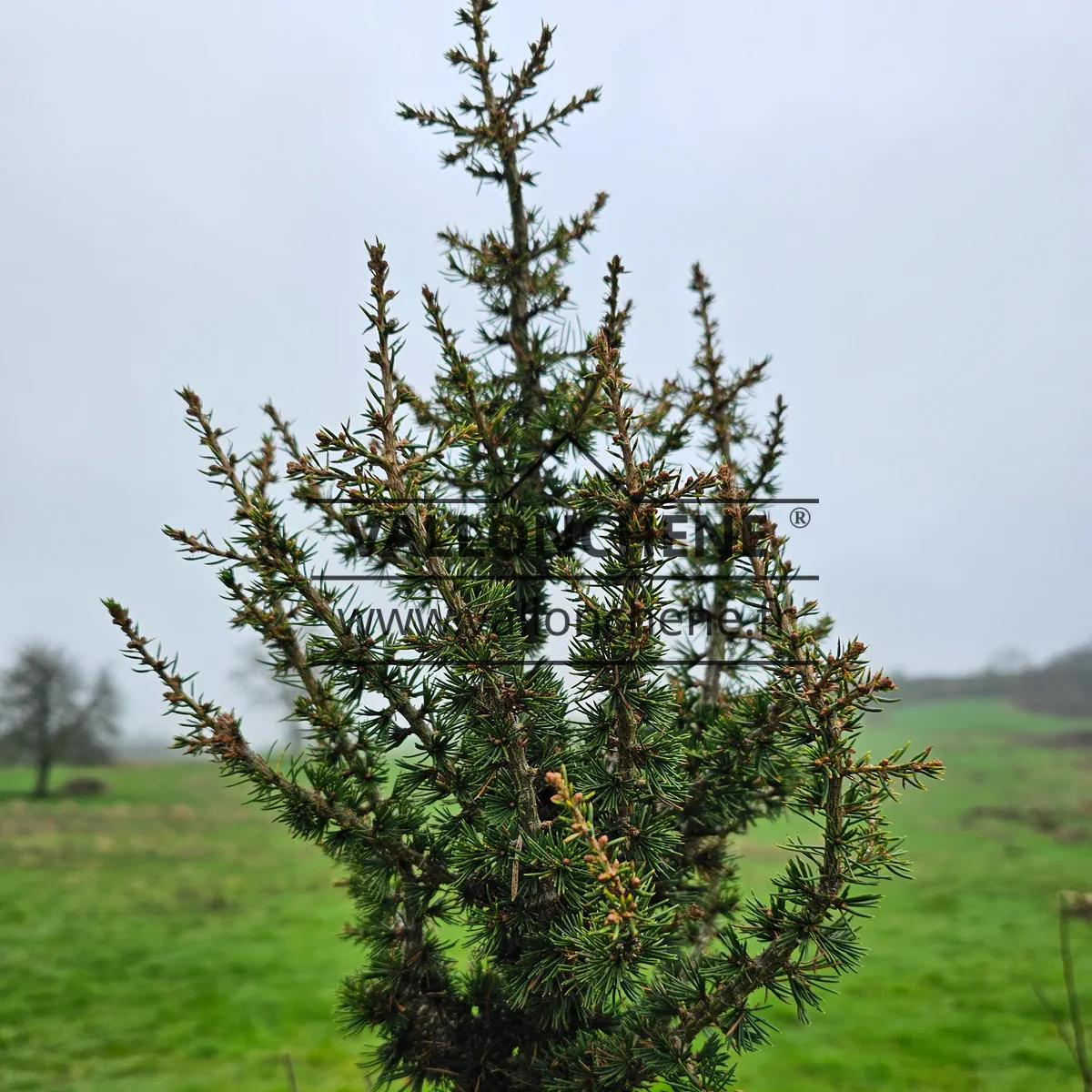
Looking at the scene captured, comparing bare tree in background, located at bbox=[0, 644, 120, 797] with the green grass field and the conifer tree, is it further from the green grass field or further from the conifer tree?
the conifer tree

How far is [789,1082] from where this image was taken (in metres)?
6.71

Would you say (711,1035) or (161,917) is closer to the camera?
(711,1035)

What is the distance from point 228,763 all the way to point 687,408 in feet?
5.55

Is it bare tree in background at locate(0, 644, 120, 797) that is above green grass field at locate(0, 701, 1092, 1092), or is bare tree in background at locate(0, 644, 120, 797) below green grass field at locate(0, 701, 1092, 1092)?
above

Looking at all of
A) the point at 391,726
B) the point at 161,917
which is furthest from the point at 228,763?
A: the point at 161,917

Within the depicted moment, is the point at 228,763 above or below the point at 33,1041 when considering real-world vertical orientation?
above

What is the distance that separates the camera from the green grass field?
690 cm

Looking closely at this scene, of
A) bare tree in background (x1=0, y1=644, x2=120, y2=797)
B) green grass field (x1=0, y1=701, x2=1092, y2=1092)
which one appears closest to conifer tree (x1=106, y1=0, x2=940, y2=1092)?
green grass field (x1=0, y1=701, x2=1092, y2=1092)

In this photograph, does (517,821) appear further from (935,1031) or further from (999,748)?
(999,748)

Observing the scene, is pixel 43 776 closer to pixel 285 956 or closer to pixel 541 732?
pixel 285 956

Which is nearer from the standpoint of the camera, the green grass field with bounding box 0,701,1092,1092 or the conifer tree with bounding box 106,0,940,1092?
the conifer tree with bounding box 106,0,940,1092

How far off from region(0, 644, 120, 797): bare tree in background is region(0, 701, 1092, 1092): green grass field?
3.31 ft

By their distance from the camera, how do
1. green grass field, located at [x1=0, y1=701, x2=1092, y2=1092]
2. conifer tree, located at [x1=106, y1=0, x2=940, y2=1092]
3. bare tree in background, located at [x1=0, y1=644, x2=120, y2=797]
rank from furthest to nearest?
bare tree in background, located at [x1=0, y1=644, x2=120, y2=797], green grass field, located at [x1=0, y1=701, x2=1092, y2=1092], conifer tree, located at [x1=106, y1=0, x2=940, y2=1092]

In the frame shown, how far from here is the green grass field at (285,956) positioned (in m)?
6.90
